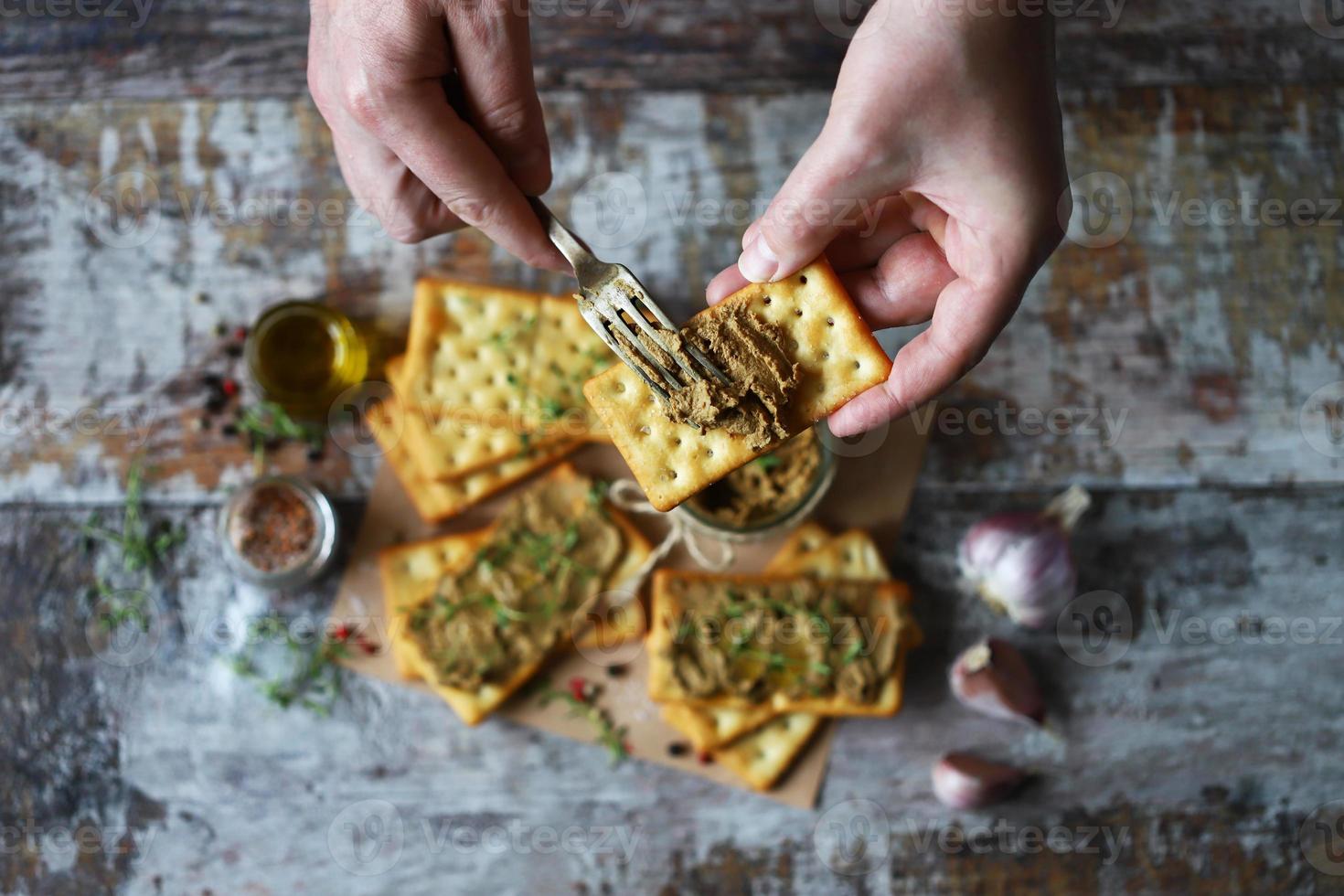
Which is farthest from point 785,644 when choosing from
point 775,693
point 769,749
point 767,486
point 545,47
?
point 545,47

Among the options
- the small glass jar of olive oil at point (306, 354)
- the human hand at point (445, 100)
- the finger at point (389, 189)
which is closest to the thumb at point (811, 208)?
the human hand at point (445, 100)

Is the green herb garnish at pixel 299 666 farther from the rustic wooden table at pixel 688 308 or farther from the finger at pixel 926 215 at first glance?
the finger at pixel 926 215

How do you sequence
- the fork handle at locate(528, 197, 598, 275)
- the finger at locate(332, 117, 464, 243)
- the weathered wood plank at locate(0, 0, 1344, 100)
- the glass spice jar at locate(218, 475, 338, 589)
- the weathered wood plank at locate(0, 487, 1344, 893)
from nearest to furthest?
the fork handle at locate(528, 197, 598, 275) → the finger at locate(332, 117, 464, 243) → the glass spice jar at locate(218, 475, 338, 589) → the weathered wood plank at locate(0, 487, 1344, 893) → the weathered wood plank at locate(0, 0, 1344, 100)

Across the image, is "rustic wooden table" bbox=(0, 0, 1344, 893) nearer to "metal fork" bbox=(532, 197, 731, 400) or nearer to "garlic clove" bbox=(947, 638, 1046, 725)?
"garlic clove" bbox=(947, 638, 1046, 725)

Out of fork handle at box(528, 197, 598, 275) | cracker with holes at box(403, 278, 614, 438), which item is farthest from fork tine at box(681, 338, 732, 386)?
cracker with holes at box(403, 278, 614, 438)

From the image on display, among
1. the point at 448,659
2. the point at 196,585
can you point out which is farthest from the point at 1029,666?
the point at 196,585

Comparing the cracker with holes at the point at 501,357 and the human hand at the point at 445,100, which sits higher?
the human hand at the point at 445,100
